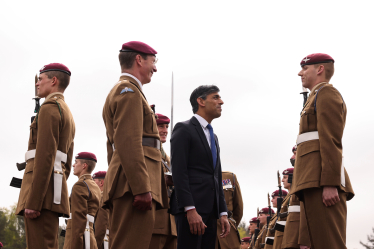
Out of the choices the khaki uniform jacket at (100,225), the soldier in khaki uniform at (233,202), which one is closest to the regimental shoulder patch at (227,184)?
the soldier in khaki uniform at (233,202)

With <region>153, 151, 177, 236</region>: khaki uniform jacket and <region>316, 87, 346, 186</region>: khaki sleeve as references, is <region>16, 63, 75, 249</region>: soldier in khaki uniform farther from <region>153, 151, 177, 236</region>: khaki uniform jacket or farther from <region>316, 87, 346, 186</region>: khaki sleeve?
<region>316, 87, 346, 186</region>: khaki sleeve

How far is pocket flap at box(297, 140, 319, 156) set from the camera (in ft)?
16.6

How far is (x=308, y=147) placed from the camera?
5.12 meters

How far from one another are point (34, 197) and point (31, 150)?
64 cm

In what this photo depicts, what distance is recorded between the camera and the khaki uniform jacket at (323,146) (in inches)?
192

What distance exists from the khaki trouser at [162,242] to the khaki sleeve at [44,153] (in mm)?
1441

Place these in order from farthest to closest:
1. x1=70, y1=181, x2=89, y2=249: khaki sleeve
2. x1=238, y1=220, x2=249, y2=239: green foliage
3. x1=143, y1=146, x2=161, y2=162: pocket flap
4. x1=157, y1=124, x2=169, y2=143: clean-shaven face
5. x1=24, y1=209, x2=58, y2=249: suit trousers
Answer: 1. x1=238, y1=220, x2=249, y2=239: green foliage
2. x1=70, y1=181, x2=89, y2=249: khaki sleeve
3. x1=157, y1=124, x2=169, y2=143: clean-shaven face
4. x1=24, y1=209, x2=58, y2=249: suit trousers
5. x1=143, y1=146, x2=161, y2=162: pocket flap

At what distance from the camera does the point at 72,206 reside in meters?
8.66

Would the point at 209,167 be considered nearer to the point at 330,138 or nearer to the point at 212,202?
the point at 212,202

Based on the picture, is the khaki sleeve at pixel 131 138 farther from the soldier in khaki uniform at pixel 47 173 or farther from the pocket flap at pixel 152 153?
the soldier in khaki uniform at pixel 47 173

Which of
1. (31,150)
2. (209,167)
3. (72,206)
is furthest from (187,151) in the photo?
(72,206)

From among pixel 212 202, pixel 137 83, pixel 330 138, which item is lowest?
pixel 212 202

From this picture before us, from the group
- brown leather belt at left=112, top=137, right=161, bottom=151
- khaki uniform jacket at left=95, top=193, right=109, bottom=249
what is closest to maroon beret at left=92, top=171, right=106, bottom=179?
khaki uniform jacket at left=95, top=193, right=109, bottom=249

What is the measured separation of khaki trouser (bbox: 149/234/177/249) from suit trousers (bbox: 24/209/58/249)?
1165 mm
